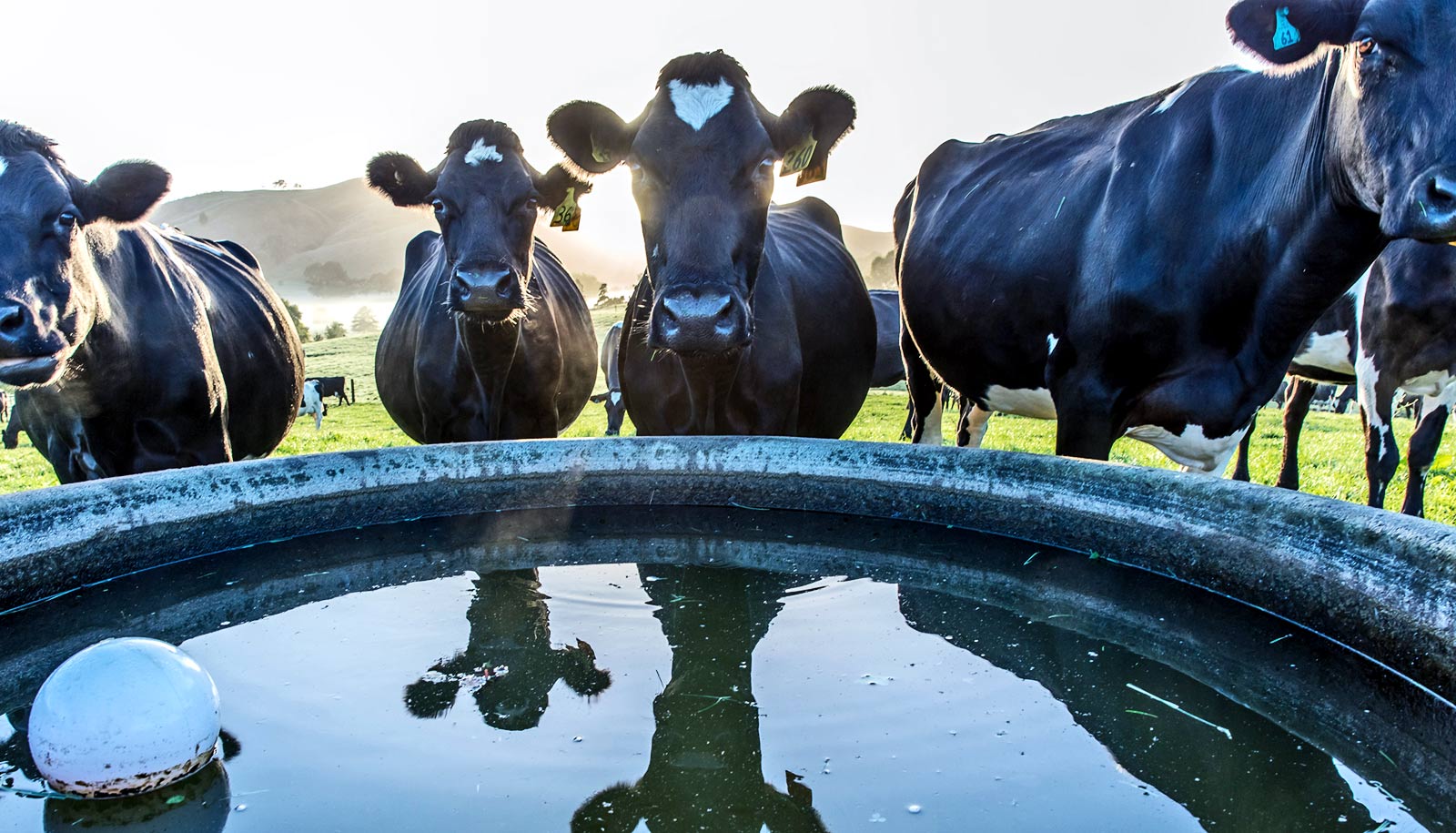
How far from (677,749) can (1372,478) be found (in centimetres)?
594

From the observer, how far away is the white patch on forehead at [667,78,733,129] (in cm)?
382

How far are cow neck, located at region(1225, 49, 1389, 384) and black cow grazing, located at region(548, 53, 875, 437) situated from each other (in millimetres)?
1827

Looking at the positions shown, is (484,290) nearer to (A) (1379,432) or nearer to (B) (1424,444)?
(A) (1379,432)

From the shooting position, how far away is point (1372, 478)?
19.7 feet

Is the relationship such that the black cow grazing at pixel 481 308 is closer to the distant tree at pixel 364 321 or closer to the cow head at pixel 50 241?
the cow head at pixel 50 241

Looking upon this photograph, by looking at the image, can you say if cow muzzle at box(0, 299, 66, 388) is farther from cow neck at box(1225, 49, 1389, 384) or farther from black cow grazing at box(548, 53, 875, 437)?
cow neck at box(1225, 49, 1389, 384)

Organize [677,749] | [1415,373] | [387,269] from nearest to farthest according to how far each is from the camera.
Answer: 1. [677,749]
2. [1415,373]
3. [387,269]

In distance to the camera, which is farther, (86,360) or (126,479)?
(86,360)

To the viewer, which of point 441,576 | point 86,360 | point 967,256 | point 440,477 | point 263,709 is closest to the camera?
point 263,709

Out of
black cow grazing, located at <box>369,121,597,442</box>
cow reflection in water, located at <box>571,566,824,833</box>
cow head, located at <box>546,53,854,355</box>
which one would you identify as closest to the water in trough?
cow reflection in water, located at <box>571,566,824,833</box>

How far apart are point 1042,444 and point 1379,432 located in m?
5.83

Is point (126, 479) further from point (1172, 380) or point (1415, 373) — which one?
point (1415, 373)

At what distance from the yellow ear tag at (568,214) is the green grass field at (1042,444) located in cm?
173

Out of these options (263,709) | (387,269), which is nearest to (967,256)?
(263,709)
